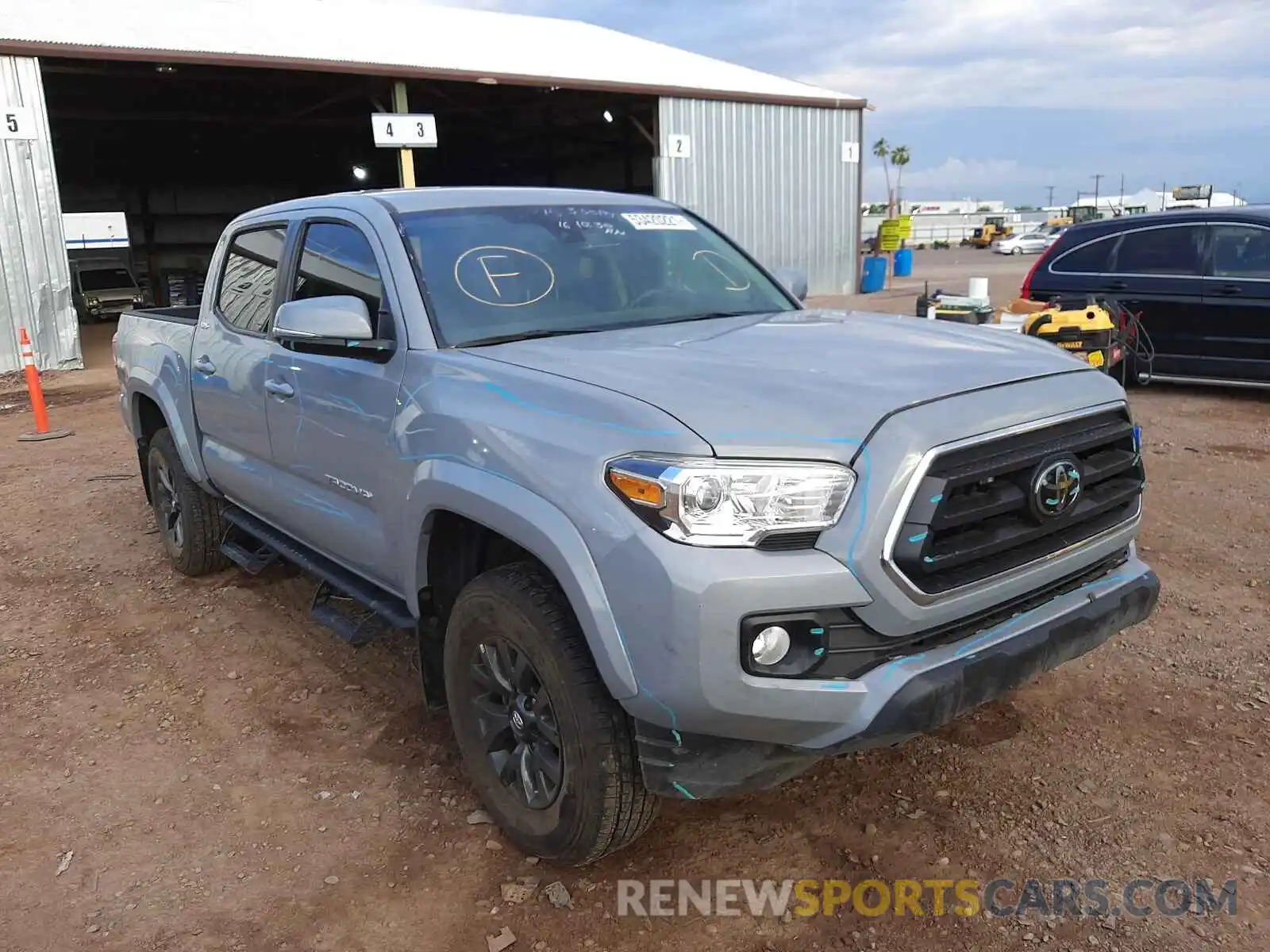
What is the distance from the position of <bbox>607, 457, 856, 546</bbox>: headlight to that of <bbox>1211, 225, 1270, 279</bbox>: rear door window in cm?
823

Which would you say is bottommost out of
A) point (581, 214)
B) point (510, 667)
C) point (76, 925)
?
point (76, 925)

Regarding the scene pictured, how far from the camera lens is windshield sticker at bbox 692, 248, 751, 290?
389 centimetres

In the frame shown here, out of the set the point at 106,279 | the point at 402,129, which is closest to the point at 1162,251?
the point at 402,129

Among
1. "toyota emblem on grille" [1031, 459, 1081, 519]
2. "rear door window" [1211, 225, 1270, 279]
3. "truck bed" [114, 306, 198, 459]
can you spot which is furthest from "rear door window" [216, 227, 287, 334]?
"rear door window" [1211, 225, 1270, 279]

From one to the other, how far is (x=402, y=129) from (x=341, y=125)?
8.90 meters

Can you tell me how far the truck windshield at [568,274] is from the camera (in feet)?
10.5

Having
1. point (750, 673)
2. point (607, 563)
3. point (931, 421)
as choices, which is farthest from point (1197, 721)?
point (607, 563)

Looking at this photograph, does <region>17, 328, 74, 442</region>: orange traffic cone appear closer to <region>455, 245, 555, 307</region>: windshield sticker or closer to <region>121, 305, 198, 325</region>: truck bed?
<region>121, 305, 198, 325</region>: truck bed

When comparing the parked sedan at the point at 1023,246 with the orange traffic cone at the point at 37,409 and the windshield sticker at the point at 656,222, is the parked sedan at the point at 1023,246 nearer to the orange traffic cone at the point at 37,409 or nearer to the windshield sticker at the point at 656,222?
the orange traffic cone at the point at 37,409

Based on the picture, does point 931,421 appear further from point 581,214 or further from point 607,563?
point 581,214

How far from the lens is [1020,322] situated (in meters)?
7.54

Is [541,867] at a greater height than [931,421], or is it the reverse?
[931,421]

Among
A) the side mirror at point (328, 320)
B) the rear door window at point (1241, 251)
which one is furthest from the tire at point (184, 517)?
the rear door window at point (1241, 251)

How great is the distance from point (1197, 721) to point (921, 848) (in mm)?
1302
